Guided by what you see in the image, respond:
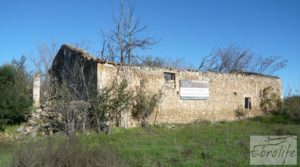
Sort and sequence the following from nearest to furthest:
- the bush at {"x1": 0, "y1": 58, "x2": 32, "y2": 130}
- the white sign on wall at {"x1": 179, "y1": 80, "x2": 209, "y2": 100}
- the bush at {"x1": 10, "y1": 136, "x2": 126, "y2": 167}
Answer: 1. the bush at {"x1": 10, "y1": 136, "x2": 126, "y2": 167}
2. the bush at {"x1": 0, "y1": 58, "x2": 32, "y2": 130}
3. the white sign on wall at {"x1": 179, "y1": 80, "x2": 209, "y2": 100}

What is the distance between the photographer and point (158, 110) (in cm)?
1750

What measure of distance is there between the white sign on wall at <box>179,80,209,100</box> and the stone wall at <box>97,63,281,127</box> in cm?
24

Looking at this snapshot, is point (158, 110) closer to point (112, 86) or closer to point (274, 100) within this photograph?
point (112, 86)

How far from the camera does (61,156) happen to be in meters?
5.81

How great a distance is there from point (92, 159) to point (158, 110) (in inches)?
464

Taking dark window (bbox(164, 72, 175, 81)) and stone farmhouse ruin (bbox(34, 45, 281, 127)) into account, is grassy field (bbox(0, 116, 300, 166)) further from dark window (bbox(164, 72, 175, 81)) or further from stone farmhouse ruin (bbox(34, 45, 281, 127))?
dark window (bbox(164, 72, 175, 81))

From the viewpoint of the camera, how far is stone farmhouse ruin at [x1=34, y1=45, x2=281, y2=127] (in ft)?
53.4

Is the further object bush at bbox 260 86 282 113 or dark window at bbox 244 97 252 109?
bush at bbox 260 86 282 113

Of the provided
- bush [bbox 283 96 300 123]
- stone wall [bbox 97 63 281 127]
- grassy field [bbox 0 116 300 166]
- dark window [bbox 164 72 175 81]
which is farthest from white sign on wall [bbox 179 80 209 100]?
bush [bbox 283 96 300 123]

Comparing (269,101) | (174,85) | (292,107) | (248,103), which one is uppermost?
(174,85)

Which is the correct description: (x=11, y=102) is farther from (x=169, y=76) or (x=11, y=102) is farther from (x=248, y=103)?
(x=248, y=103)

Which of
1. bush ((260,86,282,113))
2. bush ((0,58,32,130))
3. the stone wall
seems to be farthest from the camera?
bush ((260,86,282,113))

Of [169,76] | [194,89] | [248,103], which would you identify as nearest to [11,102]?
[169,76]

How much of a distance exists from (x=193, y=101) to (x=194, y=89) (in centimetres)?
Answer: 70
